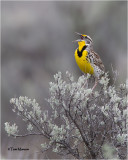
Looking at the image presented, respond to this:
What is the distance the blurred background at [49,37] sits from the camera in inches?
382

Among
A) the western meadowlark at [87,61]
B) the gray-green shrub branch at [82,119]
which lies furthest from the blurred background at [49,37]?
the gray-green shrub branch at [82,119]

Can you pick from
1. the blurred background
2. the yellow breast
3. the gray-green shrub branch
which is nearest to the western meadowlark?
the yellow breast

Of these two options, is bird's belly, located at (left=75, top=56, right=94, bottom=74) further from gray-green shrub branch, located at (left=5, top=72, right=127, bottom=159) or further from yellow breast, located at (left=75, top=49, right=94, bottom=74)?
gray-green shrub branch, located at (left=5, top=72, right=127, bottom=159)

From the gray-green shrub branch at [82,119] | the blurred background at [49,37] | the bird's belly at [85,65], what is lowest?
the gray-green shrub branch at [82,119]

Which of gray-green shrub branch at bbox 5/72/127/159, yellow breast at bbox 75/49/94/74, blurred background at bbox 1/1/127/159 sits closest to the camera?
→ gray-green shrub branch at bbox 5/72/127/159

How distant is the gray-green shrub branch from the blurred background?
20.4 ft

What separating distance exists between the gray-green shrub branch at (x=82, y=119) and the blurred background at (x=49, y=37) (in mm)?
6204

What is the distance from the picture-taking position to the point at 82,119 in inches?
116

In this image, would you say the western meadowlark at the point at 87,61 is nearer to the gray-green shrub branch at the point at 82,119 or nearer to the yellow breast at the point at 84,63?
the yellow breast at the point at 84,63

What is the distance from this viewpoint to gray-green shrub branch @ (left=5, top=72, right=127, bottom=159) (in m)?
2.80

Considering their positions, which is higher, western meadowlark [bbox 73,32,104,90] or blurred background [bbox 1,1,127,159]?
blurred background [bbox 1,1,127,159]

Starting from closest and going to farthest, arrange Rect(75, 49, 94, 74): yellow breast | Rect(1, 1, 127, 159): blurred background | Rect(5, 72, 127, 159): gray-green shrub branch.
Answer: Rect(5, 72, 127, 159): gray-green shrub branch < Rect(75, 49, 94, 74): yellow breast < Rect(1, 1, 127, 159): blurred background

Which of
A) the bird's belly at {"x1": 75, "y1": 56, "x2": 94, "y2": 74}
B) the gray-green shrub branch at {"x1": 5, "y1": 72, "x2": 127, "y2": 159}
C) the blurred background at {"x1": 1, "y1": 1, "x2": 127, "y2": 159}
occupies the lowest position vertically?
the gray-green shrub branch at {"x1": 5, "y1": 72, "x2": 127, "y2": 159}

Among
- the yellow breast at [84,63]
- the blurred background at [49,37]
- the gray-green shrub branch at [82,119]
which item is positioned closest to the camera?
the gray-green shrub branch at [82,119]
